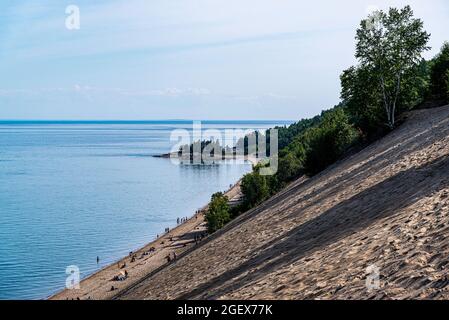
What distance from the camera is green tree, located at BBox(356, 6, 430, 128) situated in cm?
3941

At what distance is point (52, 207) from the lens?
95688 millimetres

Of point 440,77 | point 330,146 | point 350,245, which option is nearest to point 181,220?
point 330,146

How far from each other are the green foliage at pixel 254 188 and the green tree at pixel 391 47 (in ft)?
114

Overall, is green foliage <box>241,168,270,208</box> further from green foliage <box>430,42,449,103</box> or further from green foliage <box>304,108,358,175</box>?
green foliage <box>430,42,449,103</box>

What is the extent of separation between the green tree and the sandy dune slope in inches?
545

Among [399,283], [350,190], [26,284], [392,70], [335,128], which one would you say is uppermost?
[392,70]

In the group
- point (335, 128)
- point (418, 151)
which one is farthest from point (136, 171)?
point (418, 151)

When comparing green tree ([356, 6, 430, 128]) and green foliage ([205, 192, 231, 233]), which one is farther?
green foliage ([205, 192, 231, 233])

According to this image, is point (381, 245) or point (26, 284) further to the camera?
point (26, 284)

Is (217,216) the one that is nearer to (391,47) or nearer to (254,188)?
(254,188)

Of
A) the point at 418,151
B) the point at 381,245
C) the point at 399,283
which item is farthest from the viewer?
the point at 418,151

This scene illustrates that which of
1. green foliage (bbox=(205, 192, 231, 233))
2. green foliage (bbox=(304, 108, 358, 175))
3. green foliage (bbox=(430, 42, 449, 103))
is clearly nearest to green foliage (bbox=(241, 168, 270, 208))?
green foliage (bbox=(205, 192, 231, 233))

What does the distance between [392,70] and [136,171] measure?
129 meters
